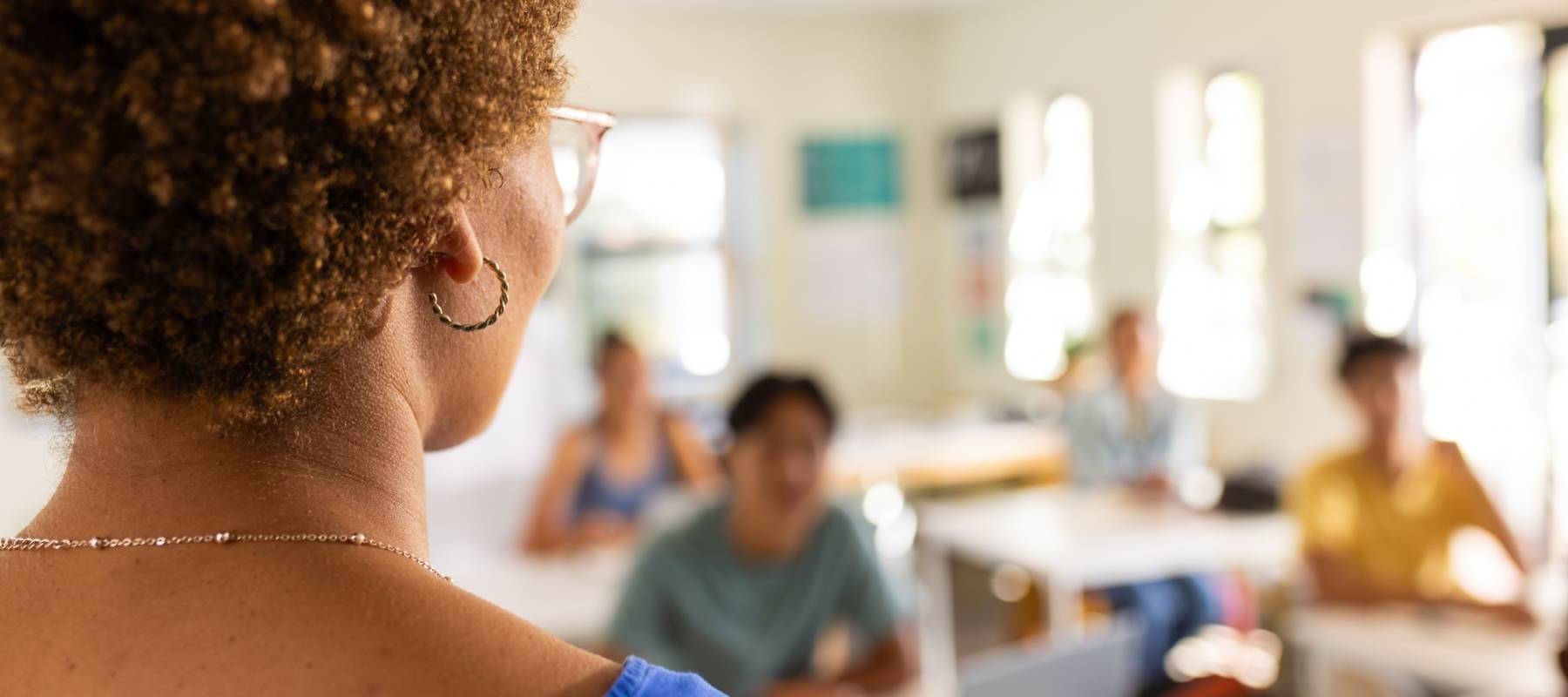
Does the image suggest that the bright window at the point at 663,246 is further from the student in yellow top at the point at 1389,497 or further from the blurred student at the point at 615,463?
the student in yellow top at the point at 1389,497

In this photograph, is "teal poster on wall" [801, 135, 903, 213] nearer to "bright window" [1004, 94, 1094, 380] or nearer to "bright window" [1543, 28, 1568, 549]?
"bright window" [1004, 94, 1094, 380]

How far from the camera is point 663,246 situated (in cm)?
710

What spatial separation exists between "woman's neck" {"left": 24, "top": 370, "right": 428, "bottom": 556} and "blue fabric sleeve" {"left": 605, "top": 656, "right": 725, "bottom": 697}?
14 centimetres

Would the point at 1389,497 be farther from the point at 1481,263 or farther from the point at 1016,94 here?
the point at 1016,94

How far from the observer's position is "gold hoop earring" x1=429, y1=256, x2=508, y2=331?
2.05 ft

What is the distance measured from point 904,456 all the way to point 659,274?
1993 mm

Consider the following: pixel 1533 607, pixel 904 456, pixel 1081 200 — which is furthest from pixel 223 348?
pixel 1081 200

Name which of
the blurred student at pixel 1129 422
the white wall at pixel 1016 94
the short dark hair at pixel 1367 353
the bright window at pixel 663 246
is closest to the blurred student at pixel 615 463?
the white wall at pixel 1016 94

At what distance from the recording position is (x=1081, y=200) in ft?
22.4

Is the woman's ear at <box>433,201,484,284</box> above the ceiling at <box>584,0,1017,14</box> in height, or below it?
below

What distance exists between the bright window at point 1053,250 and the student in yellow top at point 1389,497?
3.02 meters

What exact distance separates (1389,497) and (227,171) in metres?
3.57

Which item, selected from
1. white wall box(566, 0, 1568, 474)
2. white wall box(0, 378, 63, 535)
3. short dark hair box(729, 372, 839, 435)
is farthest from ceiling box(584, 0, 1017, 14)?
white wall box(0, 378, 63, 535)

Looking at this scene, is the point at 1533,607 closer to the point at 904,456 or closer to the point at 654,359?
the point at 904,456
